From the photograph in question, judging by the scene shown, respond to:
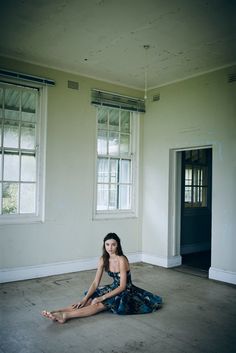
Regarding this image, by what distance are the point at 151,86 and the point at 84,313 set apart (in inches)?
165

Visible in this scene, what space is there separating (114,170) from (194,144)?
148 cm

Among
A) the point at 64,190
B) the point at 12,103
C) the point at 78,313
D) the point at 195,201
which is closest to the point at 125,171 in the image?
the point at 64,190

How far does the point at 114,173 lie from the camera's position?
20.3ft

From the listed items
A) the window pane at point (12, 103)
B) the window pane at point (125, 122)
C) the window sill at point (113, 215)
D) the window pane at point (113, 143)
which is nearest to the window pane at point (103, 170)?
the window pane at point (113, 143)

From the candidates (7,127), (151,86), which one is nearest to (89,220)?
(7,127)

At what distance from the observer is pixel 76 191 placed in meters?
5.61

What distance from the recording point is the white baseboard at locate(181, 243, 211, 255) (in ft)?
23.8

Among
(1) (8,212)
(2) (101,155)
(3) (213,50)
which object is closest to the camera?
(3) (213,50)

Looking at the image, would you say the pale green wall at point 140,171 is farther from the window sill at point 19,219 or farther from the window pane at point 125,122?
the window pane at point 125,122

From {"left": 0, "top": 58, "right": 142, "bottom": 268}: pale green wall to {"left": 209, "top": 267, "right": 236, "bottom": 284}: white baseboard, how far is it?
1.80m

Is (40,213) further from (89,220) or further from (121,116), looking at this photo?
(121,116)

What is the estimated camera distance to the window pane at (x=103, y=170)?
6000 mm

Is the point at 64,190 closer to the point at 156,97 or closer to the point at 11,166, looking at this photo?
the point at 11,166

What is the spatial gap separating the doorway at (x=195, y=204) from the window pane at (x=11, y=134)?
3428 mm
